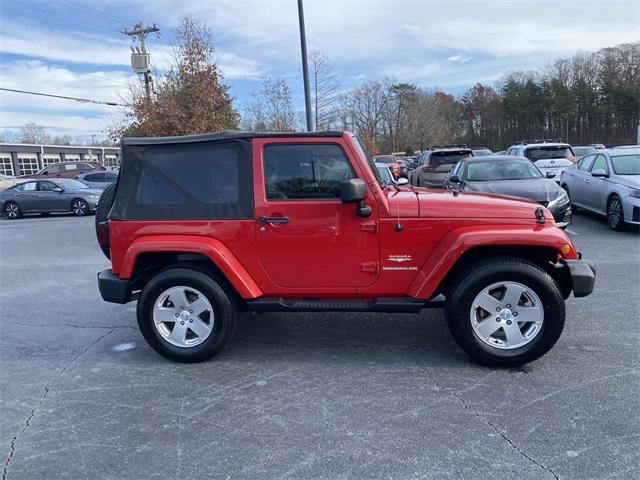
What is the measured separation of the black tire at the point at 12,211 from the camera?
18.5m

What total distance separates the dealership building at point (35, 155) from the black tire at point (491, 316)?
179ft

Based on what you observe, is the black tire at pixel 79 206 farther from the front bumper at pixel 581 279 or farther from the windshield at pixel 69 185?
the front bumper at pixel 581 279

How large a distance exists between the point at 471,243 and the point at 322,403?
65.7 inches

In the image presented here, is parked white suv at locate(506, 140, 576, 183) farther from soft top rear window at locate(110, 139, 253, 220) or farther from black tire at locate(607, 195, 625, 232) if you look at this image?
soft top rear window at locate(110, 139, 253, 220)

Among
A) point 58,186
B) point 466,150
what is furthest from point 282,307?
point 58,186

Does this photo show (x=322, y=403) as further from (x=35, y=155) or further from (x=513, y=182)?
(x=35, y=155)

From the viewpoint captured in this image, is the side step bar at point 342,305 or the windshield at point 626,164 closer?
the side step bar at point 342,305

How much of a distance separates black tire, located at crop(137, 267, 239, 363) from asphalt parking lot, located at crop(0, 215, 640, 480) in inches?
5.1

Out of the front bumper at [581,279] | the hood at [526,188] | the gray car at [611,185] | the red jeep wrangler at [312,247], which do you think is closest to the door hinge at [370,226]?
the red jeep wrangler at [312,247]

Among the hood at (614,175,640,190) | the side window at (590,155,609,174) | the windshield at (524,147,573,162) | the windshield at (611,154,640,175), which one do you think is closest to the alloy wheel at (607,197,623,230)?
the hood at (614,175,640,190)

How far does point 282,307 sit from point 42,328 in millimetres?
2999

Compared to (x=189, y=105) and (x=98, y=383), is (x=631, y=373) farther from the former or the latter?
(x=189, y=105)

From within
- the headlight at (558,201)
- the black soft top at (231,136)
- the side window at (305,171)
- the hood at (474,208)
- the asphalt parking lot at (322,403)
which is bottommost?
the asphalt parking lot at (322,403)

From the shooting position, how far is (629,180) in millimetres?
9523
